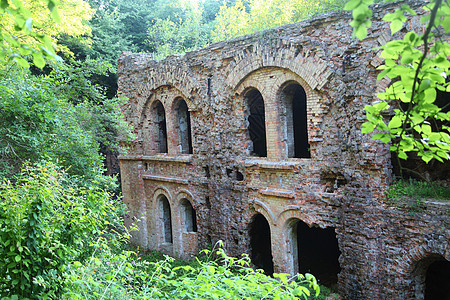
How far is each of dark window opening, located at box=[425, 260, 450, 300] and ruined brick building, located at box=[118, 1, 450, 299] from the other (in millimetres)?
73

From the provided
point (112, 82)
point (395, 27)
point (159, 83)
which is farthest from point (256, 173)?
point (112, 82)

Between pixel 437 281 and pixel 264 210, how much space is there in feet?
15.1

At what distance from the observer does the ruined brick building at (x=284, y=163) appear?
775 centimetres

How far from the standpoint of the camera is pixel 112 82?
22.7m

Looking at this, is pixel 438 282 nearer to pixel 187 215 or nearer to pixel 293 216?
pixel 293 216

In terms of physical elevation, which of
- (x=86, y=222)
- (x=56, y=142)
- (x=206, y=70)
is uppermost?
(x=206, y=70)

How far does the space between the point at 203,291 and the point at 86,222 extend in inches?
81.6

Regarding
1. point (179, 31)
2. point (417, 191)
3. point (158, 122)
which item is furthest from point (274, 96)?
point (179, 31)

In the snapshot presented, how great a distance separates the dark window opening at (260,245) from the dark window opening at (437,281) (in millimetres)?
4263

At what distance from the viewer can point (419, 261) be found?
24.2 ft

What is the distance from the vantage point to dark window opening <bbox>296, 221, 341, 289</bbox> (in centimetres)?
1090

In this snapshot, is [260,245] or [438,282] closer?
[438,282]

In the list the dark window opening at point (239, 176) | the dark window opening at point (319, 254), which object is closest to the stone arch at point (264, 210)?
the dark window opening at point (239, 176)

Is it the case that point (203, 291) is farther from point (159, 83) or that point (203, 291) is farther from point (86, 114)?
point (159, 83)
